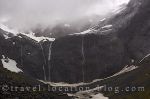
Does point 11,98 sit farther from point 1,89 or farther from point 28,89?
point 28,89

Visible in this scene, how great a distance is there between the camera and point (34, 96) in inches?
6319

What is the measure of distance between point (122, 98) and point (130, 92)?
5565mm

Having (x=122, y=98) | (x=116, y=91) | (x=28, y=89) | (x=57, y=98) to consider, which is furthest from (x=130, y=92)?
(x=28, y=89)

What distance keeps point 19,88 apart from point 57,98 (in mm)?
19381

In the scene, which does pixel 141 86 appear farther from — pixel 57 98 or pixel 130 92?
pixel 57 98

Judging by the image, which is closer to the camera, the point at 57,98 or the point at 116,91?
the point at 57,98

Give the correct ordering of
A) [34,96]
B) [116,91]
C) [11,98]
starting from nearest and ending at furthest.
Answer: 1. [11,98]
2. [34,96]
3. [116,91]

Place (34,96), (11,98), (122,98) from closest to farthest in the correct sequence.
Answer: (11,98)
(34,96)
(122,98)

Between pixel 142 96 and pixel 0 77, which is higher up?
pixel 0 77

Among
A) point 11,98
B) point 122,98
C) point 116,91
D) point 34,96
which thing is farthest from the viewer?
point 116,91

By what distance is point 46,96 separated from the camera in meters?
172

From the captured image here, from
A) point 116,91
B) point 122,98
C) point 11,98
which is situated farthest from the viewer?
point 116,91

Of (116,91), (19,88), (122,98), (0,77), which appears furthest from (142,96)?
(0,77)

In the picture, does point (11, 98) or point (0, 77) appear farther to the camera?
point (0, 77)
